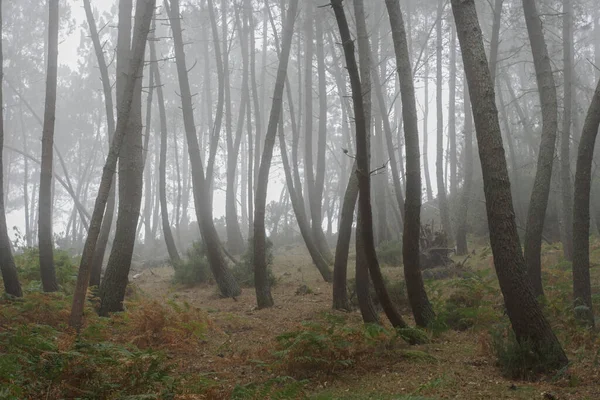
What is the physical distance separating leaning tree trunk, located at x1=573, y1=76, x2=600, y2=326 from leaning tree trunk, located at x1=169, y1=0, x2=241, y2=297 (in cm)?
612

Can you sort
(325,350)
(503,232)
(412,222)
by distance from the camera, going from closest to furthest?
(503,232), (325,350), (412,222)

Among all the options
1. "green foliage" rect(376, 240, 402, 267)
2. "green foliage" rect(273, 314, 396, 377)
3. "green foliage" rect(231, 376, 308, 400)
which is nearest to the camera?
"green foliage" rect(231, 376, 308, 400)

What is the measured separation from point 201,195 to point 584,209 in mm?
7219

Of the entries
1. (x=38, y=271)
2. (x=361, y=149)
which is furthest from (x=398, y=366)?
(x=38, y=271)

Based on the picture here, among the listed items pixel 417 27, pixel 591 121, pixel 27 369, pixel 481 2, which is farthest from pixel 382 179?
pixel 27 369

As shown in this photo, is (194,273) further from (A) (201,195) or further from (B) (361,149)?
(B) (361,149)

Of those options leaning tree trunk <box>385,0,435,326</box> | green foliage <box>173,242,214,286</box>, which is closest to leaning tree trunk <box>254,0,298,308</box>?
leaning tree trunk <box>385,0,435,326</box>

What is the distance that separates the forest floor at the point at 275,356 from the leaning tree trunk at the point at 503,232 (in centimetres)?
26

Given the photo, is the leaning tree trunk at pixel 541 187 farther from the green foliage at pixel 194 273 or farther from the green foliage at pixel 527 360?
the green foliage at pixel 194 273

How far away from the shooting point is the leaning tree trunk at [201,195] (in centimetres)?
1012

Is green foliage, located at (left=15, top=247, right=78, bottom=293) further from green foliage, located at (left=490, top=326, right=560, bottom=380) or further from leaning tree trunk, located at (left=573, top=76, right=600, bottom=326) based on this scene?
leaning tree trunk, located at (left=573, top=76, right=600, bottom=326)

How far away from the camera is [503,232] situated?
458 cm

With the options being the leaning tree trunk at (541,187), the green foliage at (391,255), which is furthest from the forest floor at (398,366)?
the green foliage at (391,255)

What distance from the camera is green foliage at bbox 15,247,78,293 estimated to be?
8.96m
